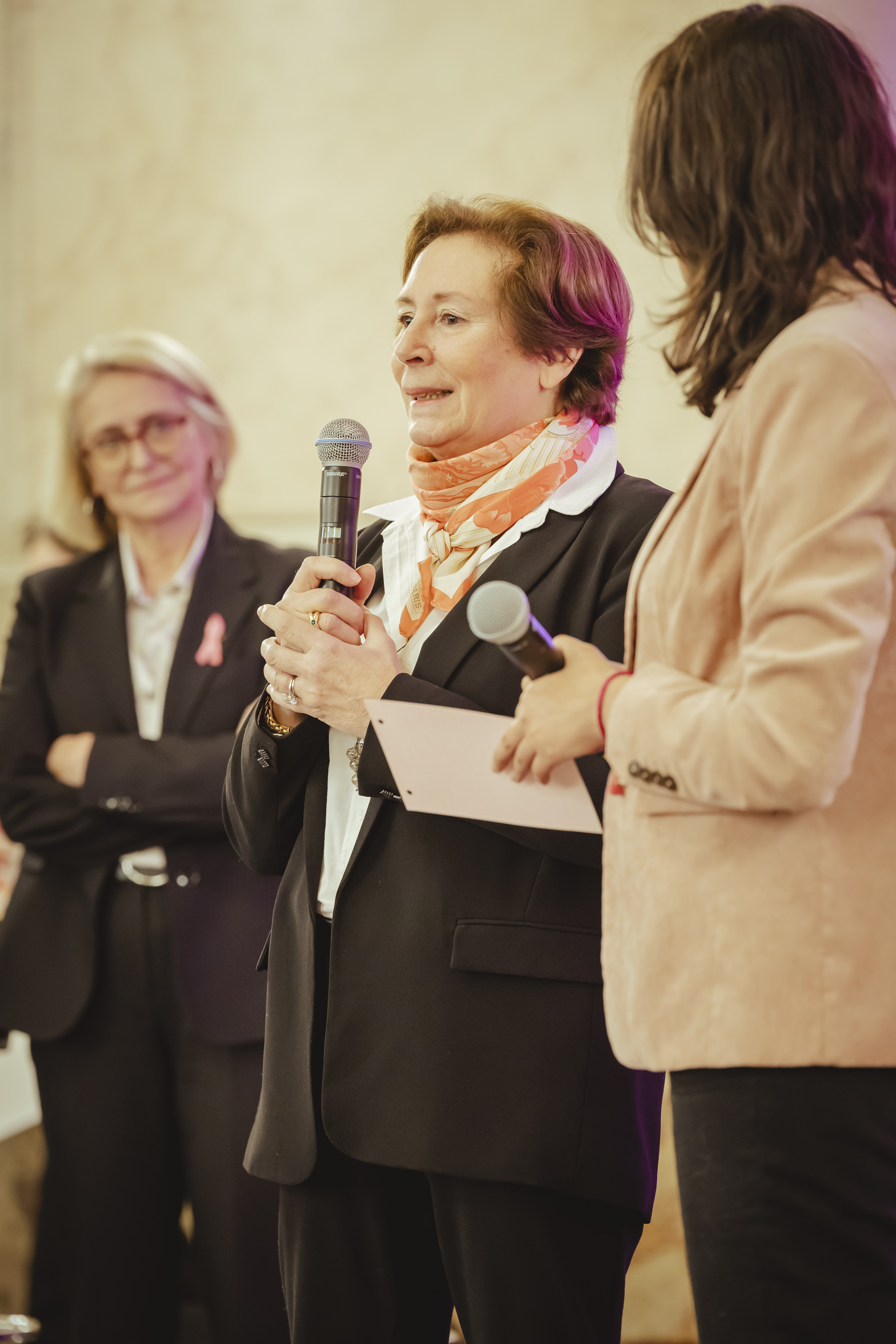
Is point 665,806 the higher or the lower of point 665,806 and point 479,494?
the lower

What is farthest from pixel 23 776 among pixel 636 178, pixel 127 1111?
pixel 636 178

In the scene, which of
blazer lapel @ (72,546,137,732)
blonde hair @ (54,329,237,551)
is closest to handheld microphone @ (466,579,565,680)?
blazer lapel @ (72,546,137,732)

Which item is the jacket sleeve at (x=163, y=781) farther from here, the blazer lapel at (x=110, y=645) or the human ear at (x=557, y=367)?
the human ear at (x=557, y=367)

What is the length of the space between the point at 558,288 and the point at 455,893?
31.8 inches

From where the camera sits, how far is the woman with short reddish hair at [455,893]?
1.33 meters

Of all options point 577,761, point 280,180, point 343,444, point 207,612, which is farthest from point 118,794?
point 280,180

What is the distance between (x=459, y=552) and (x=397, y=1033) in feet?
1.96

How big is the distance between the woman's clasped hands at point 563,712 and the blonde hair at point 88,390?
164 centimetres

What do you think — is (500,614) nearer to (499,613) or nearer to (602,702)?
(499,613)

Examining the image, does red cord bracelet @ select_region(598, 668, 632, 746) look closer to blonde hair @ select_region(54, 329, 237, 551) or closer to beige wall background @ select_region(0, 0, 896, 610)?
A: blonde hair @ select_region(54, 329, 237, 551)

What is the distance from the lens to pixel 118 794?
2.18m

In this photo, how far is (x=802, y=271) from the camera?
0.99m

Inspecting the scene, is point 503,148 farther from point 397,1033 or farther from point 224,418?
point 397,1033

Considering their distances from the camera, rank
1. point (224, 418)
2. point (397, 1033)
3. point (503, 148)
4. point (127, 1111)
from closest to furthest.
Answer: point (397, 1033), point (127, 1111), point (224, 418), point (503, 148)
